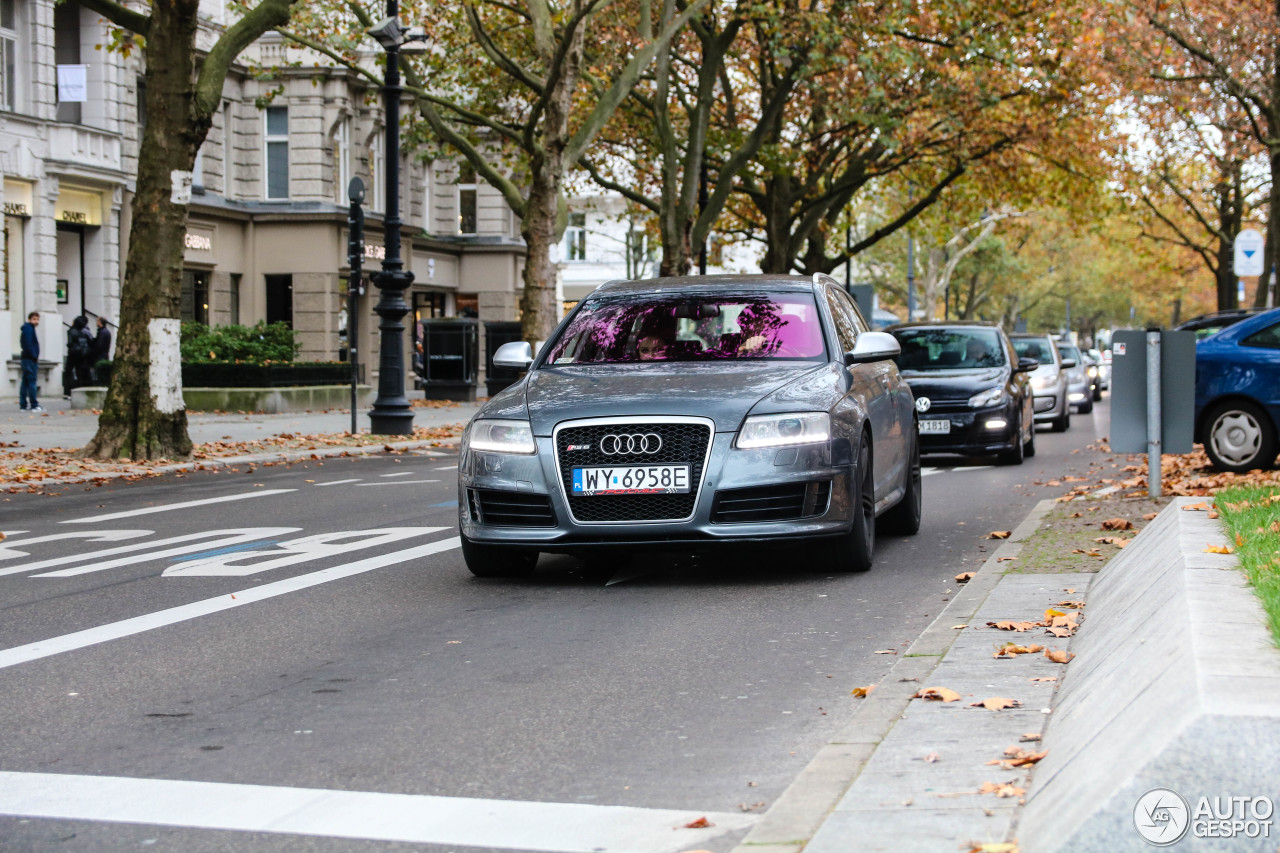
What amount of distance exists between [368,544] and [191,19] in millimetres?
8819

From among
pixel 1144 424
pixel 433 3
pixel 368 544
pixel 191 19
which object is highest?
pixel 433 3

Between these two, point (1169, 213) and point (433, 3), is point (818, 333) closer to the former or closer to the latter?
point (433, 3)

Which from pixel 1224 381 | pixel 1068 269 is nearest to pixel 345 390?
pixel 1224 381

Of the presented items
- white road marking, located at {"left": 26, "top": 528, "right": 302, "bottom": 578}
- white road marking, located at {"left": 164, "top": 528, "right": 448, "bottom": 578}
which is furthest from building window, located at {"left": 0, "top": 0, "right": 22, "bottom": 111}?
white road marking, located at {"left": 164, "top": 528, "right": 448, "bottom": 578}

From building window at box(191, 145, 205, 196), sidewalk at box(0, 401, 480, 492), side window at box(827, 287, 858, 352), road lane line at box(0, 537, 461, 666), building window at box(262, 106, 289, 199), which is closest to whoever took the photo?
road lane line at box(0, 537, 461, 666)

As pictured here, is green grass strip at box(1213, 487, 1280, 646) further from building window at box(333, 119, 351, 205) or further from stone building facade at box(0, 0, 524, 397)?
building window at box(333, 119, 351, 205)

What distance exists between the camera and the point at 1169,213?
72312 mm

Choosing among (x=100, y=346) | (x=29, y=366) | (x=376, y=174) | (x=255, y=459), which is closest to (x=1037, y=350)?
(x=255, y=459)

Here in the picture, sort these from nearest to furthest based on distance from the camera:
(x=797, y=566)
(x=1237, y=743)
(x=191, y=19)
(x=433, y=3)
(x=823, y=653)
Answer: (x=1237, y=743), (x=823, y=653), (x=797, y=566), (x=191, y=19), (x=433, y=3)

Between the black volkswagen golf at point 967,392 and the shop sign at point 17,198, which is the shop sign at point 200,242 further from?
the black volkswagen golf at point 967,392

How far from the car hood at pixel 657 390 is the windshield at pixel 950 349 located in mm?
9928

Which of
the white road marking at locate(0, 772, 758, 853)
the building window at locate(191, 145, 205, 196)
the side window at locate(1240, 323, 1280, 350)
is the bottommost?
the white road marking at locate(0, 772, 758, 853)

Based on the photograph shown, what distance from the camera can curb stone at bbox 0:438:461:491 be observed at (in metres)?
15.9

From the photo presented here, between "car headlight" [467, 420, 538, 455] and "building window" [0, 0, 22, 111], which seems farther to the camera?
"building window" [0, 0, 22, 111]
